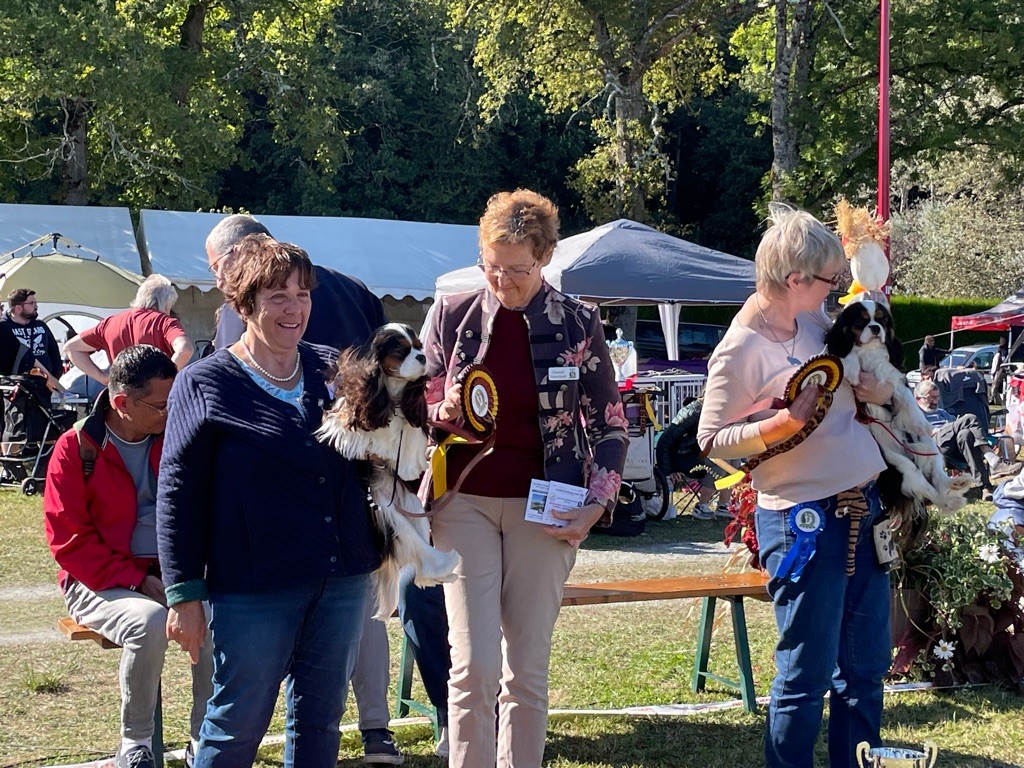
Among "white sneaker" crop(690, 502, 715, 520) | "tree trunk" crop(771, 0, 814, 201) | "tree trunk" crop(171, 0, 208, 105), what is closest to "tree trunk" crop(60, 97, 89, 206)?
"tree trunk" crop(171, 0, 208, 105)

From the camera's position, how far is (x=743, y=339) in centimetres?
356

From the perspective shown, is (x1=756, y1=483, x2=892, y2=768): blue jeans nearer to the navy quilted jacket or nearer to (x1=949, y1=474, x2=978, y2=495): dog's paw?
(x1=949, y1=474, x2=978, y2=495): dog's paw

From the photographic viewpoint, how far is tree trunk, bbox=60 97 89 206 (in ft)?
80.2

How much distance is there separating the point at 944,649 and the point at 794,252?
2552 mm

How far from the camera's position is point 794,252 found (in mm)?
3504

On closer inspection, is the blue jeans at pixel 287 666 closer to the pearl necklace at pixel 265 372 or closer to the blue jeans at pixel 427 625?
the pearl necklace at pixel 265 372

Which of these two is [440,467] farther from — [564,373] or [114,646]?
[114,646]

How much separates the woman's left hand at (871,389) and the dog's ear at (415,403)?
1313mm

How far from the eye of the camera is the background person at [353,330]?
4.04 m

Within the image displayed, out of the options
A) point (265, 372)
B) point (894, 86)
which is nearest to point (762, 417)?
point (265, 372)

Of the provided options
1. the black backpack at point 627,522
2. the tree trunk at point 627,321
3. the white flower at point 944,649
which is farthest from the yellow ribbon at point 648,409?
the tree trunk at point 627,321

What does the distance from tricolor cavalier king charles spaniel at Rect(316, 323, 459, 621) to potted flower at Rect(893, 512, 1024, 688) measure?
294 cm

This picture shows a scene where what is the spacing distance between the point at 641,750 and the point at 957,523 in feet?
6.58

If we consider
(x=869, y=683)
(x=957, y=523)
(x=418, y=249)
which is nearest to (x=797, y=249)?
(x=869, y=683)
